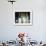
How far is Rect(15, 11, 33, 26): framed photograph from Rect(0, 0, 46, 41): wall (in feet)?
0.51

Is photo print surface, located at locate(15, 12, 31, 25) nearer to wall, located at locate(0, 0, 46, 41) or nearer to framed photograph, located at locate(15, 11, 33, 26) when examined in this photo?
framed photograph, located at locate(15, 11, 33, 26)

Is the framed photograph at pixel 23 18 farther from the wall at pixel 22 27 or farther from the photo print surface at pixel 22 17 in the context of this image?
the wall at pixel 22 27

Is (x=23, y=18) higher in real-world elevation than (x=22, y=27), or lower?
higher

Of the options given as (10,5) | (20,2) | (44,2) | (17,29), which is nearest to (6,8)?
(10,5)

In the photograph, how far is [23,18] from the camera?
511cm

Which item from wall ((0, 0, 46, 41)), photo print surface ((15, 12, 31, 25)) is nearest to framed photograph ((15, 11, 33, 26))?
photo print surface ((15, 12, 31, 25))

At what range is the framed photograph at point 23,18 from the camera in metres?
5.06

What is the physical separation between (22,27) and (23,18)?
1.16ft

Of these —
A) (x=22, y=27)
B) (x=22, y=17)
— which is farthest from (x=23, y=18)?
(x=22, y=27)

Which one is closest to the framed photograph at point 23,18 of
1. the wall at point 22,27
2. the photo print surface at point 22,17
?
the photo print surface at point 22,17

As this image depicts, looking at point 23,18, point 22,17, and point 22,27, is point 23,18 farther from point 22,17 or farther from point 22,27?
point 22,27

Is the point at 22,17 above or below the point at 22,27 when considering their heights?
above

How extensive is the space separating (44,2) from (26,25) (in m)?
1.12

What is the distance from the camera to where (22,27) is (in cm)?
509
